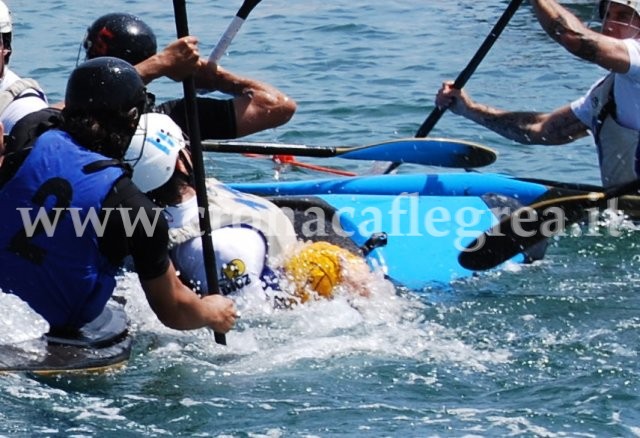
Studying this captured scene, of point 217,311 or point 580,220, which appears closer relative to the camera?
point 217,311

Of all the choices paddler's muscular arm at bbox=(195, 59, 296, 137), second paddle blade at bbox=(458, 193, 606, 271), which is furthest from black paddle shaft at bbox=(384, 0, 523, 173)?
paddler's muscular arm at bbox=(195, 59, 296, 137)

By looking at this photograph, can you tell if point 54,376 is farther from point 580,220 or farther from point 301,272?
point 580,220

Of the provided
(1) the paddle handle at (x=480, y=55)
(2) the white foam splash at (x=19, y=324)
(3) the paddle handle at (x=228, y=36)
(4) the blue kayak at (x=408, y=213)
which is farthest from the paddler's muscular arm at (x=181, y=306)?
(1) the paddle handle at (x=480, y=55)

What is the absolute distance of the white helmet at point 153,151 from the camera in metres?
5.48

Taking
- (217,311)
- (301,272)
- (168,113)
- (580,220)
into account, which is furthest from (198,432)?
(580,220)

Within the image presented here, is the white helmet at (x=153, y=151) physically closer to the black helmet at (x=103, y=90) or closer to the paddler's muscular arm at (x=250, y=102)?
the black helmet at (x=103, y=90)

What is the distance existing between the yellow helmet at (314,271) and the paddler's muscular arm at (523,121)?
7.27ft

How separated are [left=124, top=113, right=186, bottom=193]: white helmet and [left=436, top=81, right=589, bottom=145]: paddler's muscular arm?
289cm

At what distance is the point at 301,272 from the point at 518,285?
1262 millimetres

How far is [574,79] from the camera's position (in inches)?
489

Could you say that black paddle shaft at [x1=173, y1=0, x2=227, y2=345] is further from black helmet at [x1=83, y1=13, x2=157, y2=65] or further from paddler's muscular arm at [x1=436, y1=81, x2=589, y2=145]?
paddler's muscular arm at [x1=436, y1=81, x2=589, y2=145]

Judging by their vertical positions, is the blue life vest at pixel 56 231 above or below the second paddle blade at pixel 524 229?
above

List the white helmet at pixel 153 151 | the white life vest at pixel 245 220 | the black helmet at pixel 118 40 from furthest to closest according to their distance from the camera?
1. the black helmet at pixel 118 40
2. the white life vest at pixel 245 220
3. the white helmet at pixel 153 151

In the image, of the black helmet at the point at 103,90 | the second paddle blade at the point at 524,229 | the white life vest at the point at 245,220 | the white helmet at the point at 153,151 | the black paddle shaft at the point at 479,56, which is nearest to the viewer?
the black helmet at the point at 103,90
